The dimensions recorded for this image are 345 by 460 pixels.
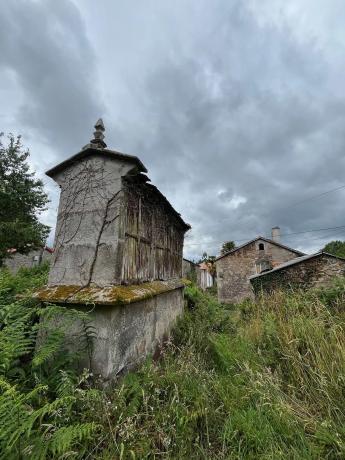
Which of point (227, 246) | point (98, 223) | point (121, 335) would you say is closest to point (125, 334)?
point (121, 335)

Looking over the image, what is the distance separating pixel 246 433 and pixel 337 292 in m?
5.58

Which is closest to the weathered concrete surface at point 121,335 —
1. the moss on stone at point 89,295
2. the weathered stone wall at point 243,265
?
the moss on stone at point 89,295

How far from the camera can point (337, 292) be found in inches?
260

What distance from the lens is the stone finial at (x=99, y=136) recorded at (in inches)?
166

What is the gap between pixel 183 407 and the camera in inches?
110

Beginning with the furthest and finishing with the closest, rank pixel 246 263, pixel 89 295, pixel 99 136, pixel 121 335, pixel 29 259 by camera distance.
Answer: pixel 29 259 < pixel 246 263 < pixel 99 136 < pixel 121 335 < pixel 89 295

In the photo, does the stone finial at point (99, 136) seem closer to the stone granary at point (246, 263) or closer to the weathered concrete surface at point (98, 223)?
the weathered concrete surface at point (98, 223)

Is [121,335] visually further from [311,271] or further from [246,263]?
[246,263]

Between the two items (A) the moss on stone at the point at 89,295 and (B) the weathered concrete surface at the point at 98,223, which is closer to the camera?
(A) the moss on stone at the point at 89,295

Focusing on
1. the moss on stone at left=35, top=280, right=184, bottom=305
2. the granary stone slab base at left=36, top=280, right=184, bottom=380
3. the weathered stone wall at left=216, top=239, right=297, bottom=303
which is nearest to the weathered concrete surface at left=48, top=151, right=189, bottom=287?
the moss on stone at left=35, top=280, right=184, bottom=305

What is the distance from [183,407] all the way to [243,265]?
21425mm

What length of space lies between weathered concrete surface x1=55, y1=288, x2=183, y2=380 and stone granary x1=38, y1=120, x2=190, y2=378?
0.01 meters

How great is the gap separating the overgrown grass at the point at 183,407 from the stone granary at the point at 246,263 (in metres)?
19.6

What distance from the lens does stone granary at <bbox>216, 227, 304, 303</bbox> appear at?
74.3 ft
